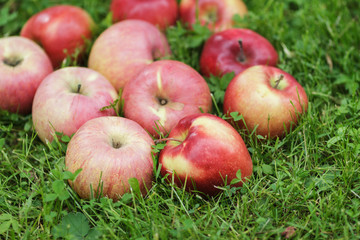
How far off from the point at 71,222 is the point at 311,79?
2135mm

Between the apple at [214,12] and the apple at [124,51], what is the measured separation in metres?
0.65

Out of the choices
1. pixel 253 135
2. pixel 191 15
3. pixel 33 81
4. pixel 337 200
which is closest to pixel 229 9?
pixel 191 15

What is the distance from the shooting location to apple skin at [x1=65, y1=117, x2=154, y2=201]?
2168 millimetres

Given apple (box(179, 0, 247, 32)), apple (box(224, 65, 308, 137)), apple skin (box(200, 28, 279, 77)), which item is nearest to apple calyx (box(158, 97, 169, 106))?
apple (box(224, 65, 308, 137))

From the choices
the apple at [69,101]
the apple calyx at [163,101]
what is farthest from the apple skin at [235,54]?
the apple at [69,101]

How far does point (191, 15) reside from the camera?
146 inches

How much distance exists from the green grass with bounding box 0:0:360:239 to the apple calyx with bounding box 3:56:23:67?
0.38 metres

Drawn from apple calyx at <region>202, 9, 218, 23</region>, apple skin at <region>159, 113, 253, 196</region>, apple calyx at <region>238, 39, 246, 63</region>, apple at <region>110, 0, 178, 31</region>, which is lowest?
apple skin at <region>159, 113, 253, 196</region>

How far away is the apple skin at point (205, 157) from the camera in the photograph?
217 cm

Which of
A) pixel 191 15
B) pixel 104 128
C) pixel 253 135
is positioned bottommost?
pixel 253 135

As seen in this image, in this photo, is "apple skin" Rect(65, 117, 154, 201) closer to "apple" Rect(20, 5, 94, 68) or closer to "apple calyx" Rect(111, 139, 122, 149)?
"apple calyx" Rect(111, 139, 122, 149)

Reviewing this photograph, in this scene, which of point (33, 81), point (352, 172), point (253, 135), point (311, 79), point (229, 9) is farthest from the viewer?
point (229, 9)

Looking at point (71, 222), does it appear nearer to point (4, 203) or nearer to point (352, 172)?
point (4, 203)

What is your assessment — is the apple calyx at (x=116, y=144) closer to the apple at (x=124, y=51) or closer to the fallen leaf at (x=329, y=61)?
the apple at (x=124, y=51)
